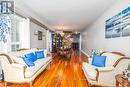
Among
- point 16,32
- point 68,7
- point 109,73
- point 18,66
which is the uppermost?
point 68,7

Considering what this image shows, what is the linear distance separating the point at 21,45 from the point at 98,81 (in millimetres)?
3927

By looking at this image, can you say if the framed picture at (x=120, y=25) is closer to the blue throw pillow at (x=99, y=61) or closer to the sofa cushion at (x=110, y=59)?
the sofa cushion at (x=110, y=59)

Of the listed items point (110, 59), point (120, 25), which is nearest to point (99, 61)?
point (110, 59)

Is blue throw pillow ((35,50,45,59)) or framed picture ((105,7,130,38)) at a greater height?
framed picture ((105,7,130,38))

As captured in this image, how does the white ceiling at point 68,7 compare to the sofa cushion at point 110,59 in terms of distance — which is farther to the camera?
the white ceiling at point 68,7

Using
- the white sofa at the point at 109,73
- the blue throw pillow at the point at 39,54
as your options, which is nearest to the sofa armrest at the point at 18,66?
the white sofa at the point at 109,73

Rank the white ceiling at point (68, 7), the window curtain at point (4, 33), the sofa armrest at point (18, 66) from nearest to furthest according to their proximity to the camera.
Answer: the sofa armrest at point (18, 66) → the window curtain at point (4, 33) → the white ceiling at point (68, 7)

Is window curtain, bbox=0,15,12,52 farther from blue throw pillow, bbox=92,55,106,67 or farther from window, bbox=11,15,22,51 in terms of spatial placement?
blue throw pillow, bbox=92,55,106,67

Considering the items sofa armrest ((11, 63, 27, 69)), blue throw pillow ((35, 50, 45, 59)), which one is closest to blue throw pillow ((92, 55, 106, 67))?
sofa armrest ((11, 63, 27, 69))

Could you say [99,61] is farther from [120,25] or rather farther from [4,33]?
[4,33]

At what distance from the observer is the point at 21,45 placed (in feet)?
18.9

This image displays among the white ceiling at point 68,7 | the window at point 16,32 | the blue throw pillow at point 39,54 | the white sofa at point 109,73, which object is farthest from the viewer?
the blue throw pillow at point 39,54

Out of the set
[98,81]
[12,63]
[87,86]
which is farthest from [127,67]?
[12,63]

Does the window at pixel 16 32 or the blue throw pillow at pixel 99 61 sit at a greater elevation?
the window at pixel 16 32
